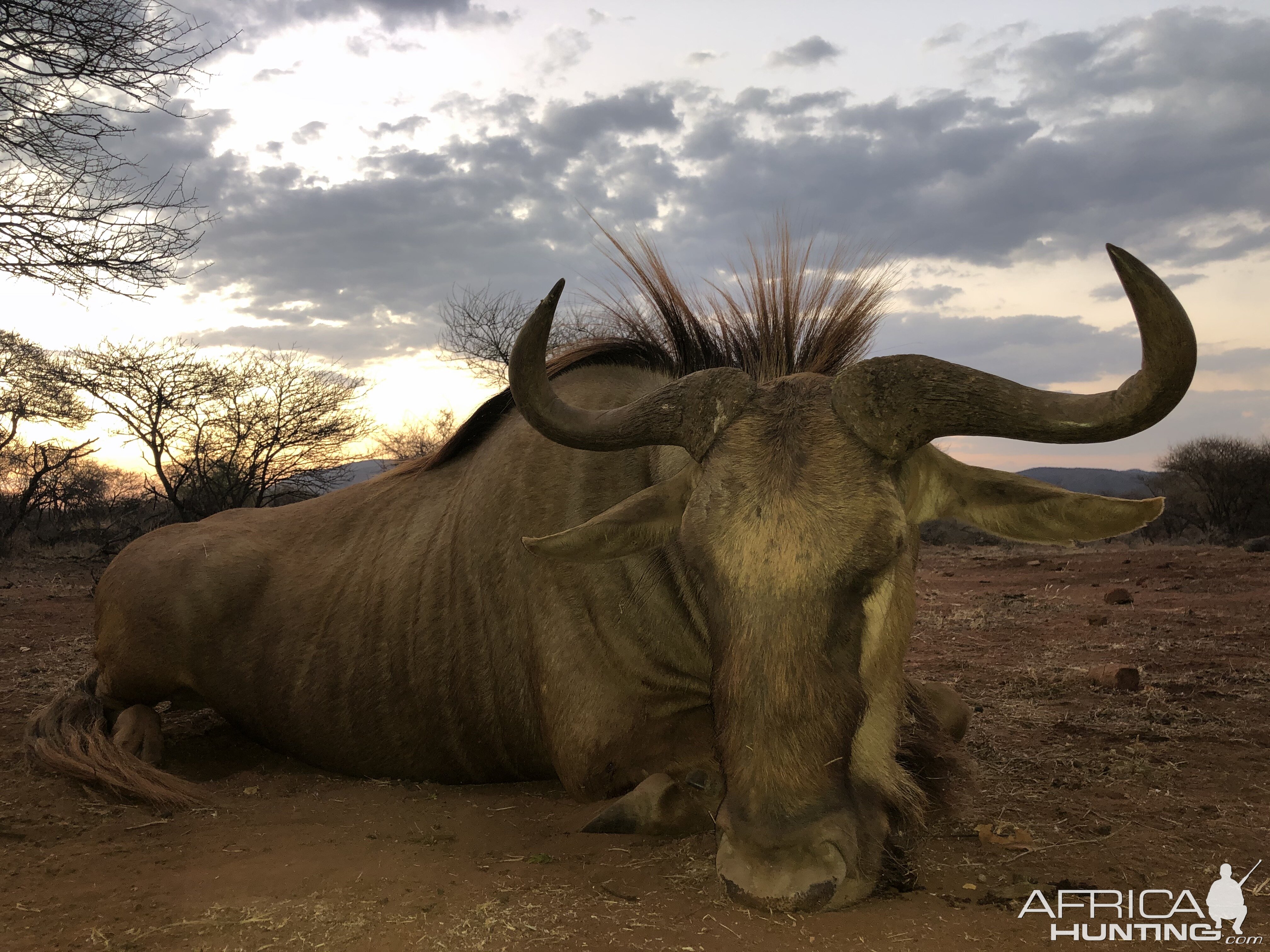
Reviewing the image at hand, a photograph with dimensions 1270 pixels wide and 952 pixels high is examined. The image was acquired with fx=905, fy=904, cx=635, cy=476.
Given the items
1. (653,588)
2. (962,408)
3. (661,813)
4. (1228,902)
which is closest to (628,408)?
(653,588)

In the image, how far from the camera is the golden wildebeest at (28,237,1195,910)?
8.69 ft

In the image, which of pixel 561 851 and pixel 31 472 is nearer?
pixel 561 851

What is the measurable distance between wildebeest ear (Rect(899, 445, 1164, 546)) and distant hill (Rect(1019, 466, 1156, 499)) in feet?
113

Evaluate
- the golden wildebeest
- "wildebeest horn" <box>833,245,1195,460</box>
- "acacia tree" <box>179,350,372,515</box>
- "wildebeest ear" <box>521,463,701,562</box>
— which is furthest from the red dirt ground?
"acacia tree" <box>179,350,372,515</box>

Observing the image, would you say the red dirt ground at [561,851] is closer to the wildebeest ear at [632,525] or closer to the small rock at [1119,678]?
the small rock at [1119,678]

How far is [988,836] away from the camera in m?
3.36

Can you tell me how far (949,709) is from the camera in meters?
4.38

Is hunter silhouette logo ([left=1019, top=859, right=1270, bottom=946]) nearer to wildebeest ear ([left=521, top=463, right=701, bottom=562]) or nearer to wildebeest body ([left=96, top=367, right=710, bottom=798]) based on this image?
wildebeest body ([left=96, top=367, right=710, bottom=798])

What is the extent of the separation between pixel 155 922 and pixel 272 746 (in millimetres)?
2408

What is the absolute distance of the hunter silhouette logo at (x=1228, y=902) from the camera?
2.71 m

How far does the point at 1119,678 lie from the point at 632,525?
14.6ft

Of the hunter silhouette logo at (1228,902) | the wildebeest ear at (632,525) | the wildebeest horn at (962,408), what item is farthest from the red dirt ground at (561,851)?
the wildebeest horn at (962,408)

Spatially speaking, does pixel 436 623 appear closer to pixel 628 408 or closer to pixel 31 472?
pixel 628 408

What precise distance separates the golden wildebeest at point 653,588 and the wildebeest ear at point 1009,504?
0.01 metres
